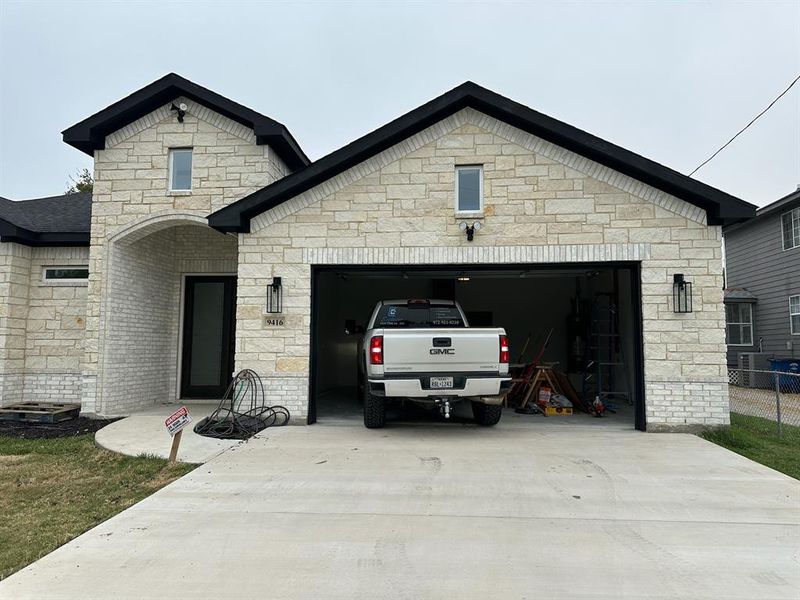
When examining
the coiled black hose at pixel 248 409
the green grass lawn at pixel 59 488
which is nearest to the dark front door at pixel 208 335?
the coiled black hose at pixel 248 409

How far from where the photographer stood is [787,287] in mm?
17562

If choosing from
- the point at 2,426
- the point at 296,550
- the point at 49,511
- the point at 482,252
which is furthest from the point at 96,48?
the point at 296,550

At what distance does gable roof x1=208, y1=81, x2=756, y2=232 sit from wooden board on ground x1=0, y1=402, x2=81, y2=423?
14.5 feet

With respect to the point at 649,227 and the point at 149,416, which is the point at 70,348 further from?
the point at 649,227

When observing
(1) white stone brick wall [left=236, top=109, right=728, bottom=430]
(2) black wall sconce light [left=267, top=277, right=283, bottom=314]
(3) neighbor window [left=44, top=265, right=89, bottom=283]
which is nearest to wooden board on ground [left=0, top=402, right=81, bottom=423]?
(3) neighbor window [left=44, top=265, right=89, bottom=283]

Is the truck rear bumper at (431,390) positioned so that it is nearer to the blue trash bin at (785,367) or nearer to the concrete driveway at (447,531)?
the concrete driveway at (447,531)

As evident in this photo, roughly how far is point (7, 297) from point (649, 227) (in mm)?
11498

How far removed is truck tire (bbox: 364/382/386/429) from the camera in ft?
26.0

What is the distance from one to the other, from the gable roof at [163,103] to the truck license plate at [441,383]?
5376 mm

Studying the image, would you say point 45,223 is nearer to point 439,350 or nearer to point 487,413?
point 439,350

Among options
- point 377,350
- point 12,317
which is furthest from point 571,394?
point 12,317

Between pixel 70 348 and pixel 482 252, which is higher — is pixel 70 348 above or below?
below

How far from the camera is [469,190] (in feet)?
28.1

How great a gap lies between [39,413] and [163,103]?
601 cm
